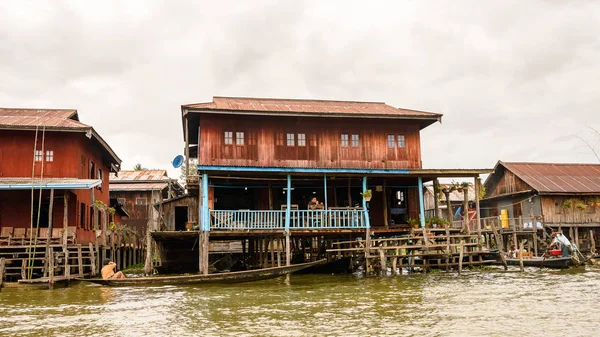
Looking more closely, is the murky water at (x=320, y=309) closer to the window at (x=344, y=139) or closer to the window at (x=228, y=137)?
the window at (x=228, y=137)

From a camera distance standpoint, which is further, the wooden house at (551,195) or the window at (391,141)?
the wooden house at (551,195)

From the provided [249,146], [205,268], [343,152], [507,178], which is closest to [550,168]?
[507,178]

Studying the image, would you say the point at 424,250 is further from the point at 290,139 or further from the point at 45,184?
the point at 45,184

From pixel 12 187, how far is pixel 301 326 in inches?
601

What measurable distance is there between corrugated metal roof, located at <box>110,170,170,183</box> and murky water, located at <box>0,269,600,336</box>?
25185 millimetres

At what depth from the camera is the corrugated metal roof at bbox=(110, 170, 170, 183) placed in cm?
4622

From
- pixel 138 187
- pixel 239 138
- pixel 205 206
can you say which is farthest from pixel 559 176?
pixel 138 187

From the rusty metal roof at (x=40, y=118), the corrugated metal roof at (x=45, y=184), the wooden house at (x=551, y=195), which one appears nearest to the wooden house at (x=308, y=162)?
the corrugated metal roof at (x=45, y=184)

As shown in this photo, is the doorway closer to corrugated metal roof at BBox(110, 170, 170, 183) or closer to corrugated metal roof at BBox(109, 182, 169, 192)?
corrugated metal roof at BBox(109, 182, 169, 192)

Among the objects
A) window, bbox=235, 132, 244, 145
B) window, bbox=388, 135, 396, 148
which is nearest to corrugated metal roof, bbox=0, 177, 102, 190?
window, bbox=235, 132, 244, 145

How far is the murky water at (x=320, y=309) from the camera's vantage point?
12.0 metres

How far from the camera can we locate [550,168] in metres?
42.8

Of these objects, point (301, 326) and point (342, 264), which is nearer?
point (301, 326)

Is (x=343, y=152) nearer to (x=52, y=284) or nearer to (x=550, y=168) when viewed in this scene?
(x=52, y=284)
